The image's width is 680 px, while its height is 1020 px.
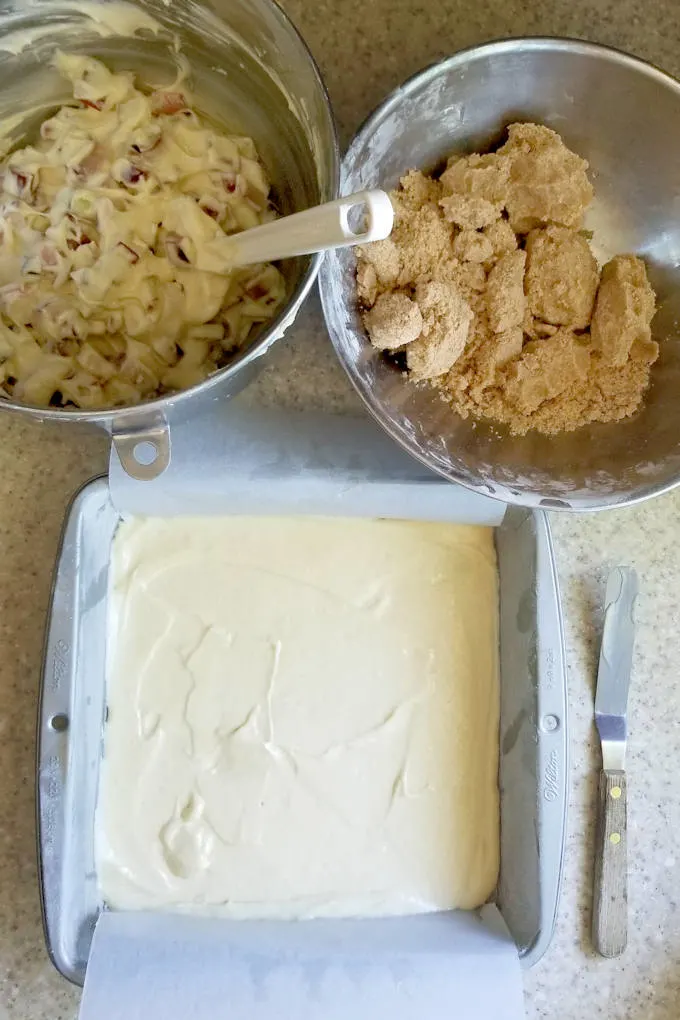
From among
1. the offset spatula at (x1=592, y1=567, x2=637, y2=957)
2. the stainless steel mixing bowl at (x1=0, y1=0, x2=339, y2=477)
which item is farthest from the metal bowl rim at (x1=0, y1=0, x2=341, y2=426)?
the offset spatula at (x1=592, y1=567, x2=637, y2=957)

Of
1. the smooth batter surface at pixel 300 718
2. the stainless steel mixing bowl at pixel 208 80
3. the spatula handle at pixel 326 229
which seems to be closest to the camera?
the spatula handle at pixel 326 229

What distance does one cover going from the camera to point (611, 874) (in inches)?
29.3

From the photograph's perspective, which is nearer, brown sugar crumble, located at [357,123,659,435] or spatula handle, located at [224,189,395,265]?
spatula handle, located at [224,189,395,265]

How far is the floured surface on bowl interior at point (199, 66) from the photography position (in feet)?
2.06

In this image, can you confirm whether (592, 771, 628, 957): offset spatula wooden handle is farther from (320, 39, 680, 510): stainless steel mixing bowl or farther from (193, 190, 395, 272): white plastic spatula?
(193, 190, 395, 272): white plastic spatula

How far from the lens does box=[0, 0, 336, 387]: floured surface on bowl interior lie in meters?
0.63

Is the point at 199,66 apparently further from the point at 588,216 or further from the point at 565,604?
the point at 565,604

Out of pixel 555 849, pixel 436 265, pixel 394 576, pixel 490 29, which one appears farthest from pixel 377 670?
pixel 490 29

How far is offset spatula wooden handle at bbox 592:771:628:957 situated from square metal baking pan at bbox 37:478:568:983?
87 mm

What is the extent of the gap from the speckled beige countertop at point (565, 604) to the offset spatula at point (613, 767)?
0.04 feet

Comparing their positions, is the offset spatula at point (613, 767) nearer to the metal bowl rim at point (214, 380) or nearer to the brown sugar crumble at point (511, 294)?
the brown sugar crumble at point (511, 294)

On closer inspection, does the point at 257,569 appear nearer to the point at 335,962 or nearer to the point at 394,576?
the point at 394,576

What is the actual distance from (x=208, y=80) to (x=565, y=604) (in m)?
0.54

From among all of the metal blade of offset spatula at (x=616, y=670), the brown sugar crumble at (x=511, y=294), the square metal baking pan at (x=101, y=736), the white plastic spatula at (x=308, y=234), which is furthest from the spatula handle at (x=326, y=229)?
the metal blade of offset spatula at (x=616, y=670)
